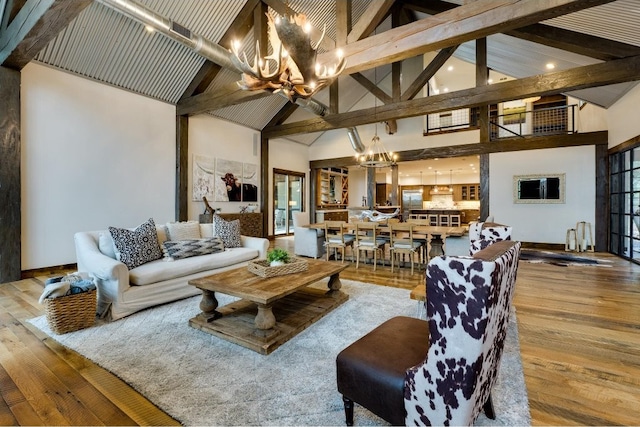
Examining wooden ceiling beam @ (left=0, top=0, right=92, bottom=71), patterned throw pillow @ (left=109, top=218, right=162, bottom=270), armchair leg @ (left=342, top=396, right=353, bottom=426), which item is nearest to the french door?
armchair leg @ (left=342, top=396, right=353, bottom=426)

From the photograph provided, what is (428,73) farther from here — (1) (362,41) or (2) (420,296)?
(2) (420,296)

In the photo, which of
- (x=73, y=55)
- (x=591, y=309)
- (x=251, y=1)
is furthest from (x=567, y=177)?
(x=73, y=55)

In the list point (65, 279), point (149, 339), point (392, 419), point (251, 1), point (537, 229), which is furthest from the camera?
point (537, 229)

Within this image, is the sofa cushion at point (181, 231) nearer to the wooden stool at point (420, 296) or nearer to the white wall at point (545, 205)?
the wooden stool at point (420, 296)

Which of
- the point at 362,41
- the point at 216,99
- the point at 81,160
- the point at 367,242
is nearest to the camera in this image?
the point at 362,41

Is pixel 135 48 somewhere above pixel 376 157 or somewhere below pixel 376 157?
above

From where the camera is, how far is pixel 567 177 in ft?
22.7

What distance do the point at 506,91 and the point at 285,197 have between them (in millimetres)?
6637

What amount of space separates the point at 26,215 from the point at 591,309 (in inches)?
291

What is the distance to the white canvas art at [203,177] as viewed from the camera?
22.4 feet

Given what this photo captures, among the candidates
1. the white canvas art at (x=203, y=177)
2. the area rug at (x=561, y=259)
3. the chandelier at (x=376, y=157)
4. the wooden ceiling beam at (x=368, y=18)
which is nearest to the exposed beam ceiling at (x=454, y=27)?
the wooden ceiling beam at (x=368, y=18)

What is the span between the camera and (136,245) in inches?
130

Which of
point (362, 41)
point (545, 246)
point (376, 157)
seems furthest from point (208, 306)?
point (545, 246)

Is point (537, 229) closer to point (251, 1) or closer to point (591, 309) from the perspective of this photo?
point (591, 309)
